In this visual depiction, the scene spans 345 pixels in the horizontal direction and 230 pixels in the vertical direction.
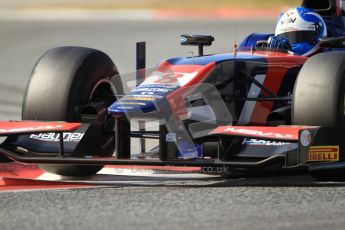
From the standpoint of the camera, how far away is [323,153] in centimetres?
616

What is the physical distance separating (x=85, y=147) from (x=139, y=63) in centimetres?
115

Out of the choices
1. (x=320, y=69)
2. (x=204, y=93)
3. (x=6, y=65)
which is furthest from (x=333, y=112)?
(x=6, y=65)

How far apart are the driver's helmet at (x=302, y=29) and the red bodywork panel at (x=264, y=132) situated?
96.4 inches

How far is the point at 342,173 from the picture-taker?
659 cm

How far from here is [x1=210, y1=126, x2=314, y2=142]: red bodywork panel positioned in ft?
19.7

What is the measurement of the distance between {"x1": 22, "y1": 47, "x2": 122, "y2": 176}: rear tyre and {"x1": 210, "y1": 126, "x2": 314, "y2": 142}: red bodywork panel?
1.08 meters

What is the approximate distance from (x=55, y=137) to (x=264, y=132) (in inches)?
64.8

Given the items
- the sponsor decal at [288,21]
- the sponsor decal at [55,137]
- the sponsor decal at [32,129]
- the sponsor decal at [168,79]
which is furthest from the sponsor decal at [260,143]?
the sponsor decal at [288,21]

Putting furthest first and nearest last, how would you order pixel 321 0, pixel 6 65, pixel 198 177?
pixel 6 65, pixel 321 0, pixel 198 177

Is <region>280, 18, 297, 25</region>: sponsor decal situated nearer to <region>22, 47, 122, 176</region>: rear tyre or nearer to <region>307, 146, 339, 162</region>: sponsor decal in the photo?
<region>22, 47, 122, 176</region>: rear tyre

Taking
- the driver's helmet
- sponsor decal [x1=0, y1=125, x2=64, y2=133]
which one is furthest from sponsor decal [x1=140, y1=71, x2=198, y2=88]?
the driver's helmet

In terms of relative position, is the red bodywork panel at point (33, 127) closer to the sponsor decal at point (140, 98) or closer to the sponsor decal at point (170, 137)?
the sponsor decal at point (140, 98)

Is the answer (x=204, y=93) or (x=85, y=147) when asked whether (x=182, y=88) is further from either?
(x=85, y=147)

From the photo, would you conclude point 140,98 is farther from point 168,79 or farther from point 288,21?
point 288,21
